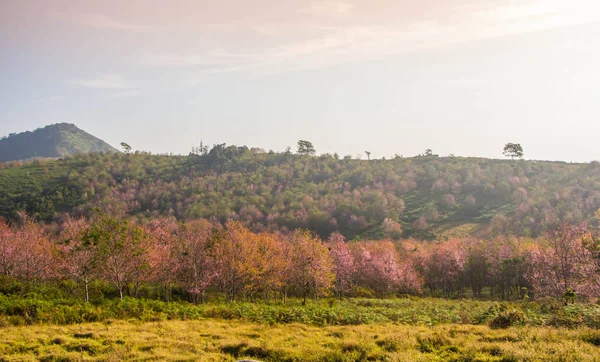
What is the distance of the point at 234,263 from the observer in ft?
137

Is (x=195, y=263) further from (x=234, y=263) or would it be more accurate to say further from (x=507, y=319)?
(x=507, y=319)

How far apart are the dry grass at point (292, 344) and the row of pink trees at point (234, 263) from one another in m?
11.7

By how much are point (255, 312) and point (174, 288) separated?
19721 mm

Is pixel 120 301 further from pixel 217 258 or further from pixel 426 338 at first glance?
pixel 426 338

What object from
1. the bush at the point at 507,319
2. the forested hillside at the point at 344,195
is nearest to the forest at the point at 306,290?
the bush at the point at 507,319

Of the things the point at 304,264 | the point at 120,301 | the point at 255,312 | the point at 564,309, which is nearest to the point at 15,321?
the point at 120,301

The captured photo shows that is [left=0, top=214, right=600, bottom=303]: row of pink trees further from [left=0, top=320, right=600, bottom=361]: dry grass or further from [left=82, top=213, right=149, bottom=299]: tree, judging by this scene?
[left=0, top=320, right=600, bottom=361]: dry grass

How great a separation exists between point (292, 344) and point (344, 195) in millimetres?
142856

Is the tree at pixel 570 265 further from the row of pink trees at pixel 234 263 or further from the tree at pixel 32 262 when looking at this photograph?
the tree at pixel 32 262

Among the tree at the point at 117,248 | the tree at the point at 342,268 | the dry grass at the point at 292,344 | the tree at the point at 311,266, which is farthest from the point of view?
the tree at the point at 342,268

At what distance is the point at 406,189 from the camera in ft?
554

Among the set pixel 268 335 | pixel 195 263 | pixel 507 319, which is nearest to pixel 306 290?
pixel 195 263

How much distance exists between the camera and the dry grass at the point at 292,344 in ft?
53.3

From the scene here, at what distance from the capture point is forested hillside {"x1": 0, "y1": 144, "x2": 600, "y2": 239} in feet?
401
